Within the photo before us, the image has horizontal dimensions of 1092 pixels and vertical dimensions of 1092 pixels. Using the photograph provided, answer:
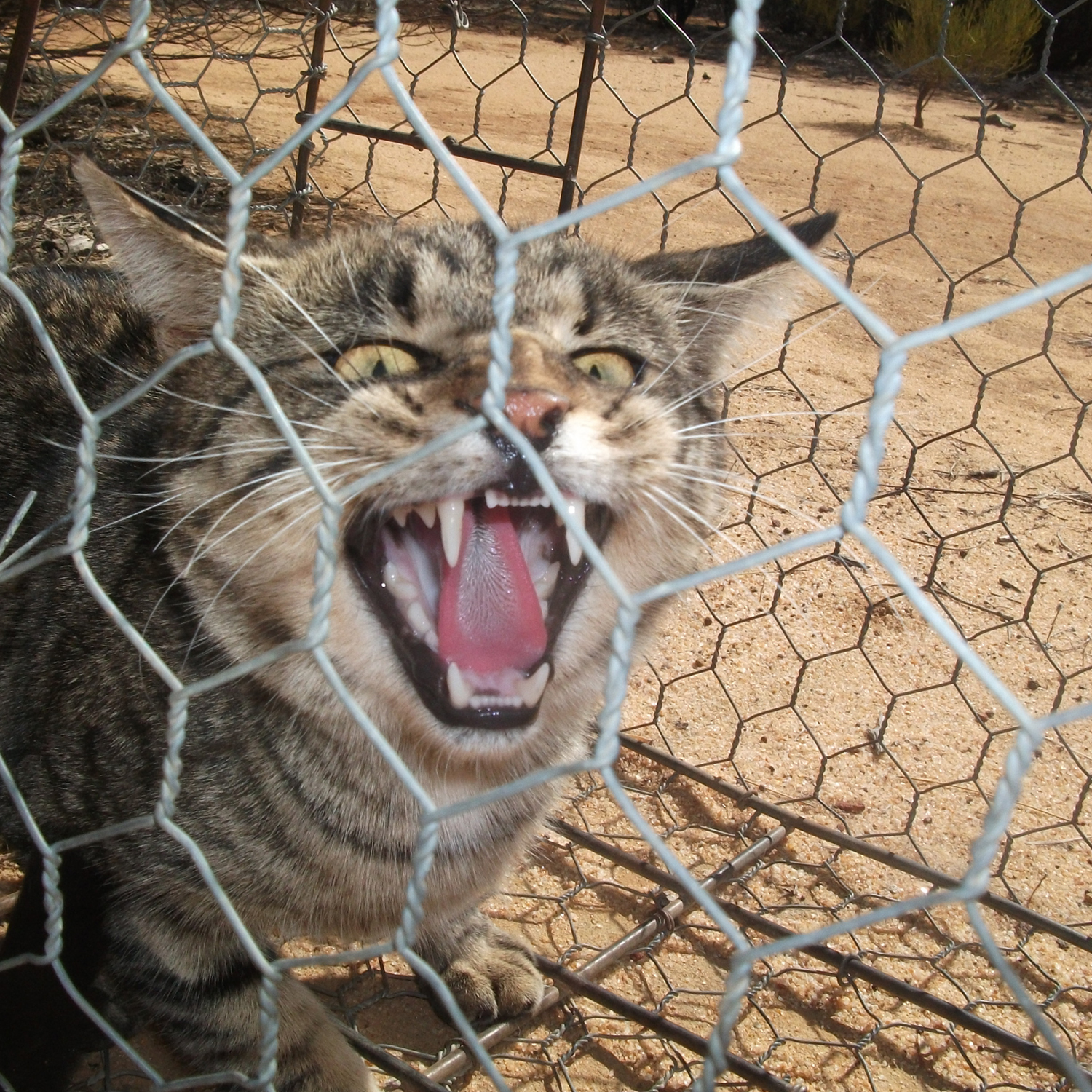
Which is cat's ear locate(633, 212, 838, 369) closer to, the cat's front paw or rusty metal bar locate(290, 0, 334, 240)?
the cat's front paw

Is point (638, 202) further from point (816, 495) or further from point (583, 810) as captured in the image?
point (583, 810)

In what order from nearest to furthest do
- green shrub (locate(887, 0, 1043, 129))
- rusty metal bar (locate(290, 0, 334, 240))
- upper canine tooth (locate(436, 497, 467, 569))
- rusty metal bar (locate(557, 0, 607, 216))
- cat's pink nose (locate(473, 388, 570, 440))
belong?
cat's pink nose (locate(473, 388, 570, 440)) < upper canine tooth (locate(436, 497, 467, 569)) < rusty metal bar (locate(557, 0, 607, 216)) < rusty metal bar (locate(290, 0, 334, 240)) < green shrub (locate(887, 0, 1043, 129))

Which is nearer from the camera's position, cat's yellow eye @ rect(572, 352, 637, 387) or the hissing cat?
the hissing cat

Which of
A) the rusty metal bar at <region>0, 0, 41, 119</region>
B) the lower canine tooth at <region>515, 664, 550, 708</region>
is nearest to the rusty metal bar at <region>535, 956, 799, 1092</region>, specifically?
the lower canine tooth at <region>515, 664, 550, 708</region>

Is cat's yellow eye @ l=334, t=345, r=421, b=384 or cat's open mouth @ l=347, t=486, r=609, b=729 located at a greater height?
cat's yellow eye @ l=334, t=345, r=421, b=384

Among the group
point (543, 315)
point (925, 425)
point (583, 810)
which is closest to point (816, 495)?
point (925, 425)

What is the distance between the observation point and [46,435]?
69.6 inches

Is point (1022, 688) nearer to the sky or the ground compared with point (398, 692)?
nearer to the ground

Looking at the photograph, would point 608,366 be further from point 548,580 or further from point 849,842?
point 849,842

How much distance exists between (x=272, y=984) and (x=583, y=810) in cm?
126

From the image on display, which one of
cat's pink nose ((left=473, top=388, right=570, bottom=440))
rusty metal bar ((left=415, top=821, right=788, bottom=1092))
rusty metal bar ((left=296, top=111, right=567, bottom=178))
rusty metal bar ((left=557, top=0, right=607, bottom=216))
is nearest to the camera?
cat's pink nose ((left=473, top=388, right=570, bottom=440))

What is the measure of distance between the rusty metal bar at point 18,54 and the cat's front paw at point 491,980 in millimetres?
1889

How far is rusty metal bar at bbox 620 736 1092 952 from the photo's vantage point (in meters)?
1.75

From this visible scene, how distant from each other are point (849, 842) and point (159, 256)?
1.54 meters
